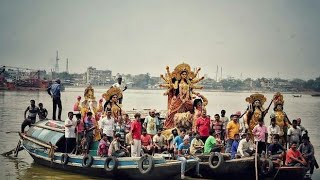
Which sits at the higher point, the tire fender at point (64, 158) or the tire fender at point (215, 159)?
the tire fender at point (215, 159)

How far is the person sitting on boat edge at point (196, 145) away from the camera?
17.5m

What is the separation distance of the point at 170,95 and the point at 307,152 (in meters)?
6.94

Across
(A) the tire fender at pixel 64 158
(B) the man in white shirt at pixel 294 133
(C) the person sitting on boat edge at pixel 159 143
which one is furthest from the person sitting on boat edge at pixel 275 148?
(A) the tire fender at pixel 64 158

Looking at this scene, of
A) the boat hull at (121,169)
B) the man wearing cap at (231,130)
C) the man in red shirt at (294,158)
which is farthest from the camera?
the man wearing cap at (231,130)

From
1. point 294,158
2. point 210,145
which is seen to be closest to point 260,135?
point 294,158

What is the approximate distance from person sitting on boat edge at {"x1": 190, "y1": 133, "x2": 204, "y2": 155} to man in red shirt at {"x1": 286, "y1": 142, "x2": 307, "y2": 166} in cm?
284

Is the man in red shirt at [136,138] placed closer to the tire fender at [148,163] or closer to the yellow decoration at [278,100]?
the tire fender at [148,163]

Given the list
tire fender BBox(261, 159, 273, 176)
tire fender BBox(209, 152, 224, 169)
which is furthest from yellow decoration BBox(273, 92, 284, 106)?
tire fender BBox(209, 152, 224, 169)

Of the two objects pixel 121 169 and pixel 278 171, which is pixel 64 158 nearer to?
pixel 121 169

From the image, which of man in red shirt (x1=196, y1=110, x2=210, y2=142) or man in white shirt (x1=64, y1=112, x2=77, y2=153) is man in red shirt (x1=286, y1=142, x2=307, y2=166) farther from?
man in white shirt (x1=64, y1=112, x2=77, y2=153)

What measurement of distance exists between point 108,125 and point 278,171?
5911 millimetres

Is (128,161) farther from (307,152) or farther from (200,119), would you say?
(307,152)

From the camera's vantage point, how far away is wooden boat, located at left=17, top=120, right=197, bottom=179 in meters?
16.2

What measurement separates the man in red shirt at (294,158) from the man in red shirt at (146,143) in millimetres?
4449
